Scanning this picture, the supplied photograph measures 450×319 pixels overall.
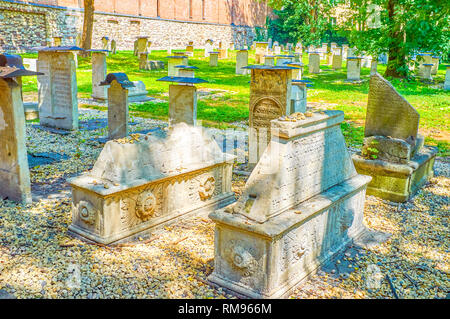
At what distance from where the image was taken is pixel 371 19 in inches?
789

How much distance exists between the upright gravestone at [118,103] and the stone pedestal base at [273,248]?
598cm

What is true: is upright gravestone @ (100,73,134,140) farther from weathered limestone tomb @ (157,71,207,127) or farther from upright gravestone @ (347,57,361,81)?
upright gravestone @ (347,57,361,81)

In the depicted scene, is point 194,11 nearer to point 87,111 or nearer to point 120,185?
point 87,111

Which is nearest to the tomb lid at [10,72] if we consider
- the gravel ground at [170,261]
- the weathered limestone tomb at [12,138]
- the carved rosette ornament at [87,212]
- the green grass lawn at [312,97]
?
the weathered limestone tomb at [12,138]

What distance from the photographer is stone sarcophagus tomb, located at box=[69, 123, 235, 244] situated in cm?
488

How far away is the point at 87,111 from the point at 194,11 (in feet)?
112

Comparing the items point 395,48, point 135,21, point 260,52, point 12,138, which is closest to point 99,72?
point 12,138

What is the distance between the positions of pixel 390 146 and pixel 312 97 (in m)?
9.73

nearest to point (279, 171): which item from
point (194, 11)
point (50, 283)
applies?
point (50, 283)

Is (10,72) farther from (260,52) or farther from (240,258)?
(260,52)

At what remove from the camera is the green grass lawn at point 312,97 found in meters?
11.8

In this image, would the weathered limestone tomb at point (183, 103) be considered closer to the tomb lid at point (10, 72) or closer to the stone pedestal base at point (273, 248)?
the tomb lid at point (10, 72)

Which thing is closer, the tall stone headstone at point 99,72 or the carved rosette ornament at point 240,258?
the carved rosette ornament at point 240,258

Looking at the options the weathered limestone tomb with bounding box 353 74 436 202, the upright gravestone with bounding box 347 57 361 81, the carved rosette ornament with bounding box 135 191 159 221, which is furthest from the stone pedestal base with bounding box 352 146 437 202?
the upright gravestone with bounding box 347 57 361 81
